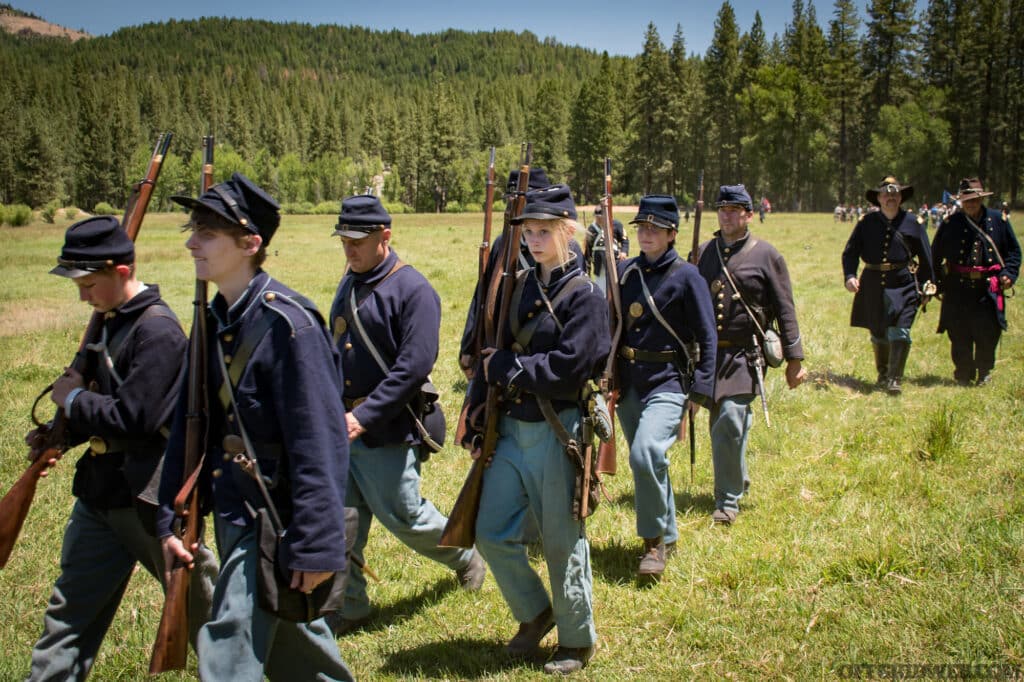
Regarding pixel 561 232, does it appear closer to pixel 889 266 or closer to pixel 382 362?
pixel 382 362

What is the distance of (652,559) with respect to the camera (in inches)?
231

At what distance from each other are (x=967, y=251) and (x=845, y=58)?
86.6 meters

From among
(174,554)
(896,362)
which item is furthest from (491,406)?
(896,362)

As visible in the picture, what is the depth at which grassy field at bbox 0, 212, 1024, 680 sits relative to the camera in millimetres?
4734

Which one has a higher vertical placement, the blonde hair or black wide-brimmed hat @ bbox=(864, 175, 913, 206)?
black wide-brimmed hat @ bbox=(864, 175, 913, 206)

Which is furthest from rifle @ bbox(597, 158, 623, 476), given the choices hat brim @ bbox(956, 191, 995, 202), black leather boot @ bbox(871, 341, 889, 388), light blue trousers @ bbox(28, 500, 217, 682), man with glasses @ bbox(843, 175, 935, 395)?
hat brim @ bbox(956, 191, 995, 202)

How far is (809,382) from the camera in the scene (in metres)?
11.8

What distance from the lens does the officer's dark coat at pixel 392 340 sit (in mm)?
4926

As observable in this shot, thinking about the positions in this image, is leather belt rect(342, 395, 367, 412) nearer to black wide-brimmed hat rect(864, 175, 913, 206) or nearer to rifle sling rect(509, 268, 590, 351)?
rifle sling rect(509, 268, 590, 351)

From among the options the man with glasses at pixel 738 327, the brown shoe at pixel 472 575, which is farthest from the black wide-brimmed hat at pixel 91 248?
the man with glasses at pixel 738 327

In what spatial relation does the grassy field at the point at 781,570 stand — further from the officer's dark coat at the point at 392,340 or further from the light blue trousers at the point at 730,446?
the officer's dark coat at the point at 392,340

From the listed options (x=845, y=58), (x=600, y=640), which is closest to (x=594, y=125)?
(x=845, y=58)

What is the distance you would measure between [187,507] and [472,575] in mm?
2749

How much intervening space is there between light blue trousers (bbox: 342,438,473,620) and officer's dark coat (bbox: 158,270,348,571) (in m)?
1.76
